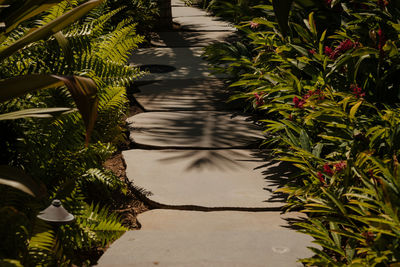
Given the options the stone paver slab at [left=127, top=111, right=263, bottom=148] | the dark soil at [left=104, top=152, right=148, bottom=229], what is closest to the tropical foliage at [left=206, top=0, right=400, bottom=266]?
the stone paver slab at [left=127, top=111, right=263, bottom=148]

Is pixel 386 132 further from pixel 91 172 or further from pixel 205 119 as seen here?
pixel 205 119

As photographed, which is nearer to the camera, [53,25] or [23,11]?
[53,25]

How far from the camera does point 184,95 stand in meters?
5.98

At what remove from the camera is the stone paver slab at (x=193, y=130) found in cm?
462

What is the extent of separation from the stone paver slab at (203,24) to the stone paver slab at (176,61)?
5.98 ft

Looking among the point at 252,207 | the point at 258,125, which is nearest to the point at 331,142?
the point at 252,207

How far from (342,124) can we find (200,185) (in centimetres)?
98

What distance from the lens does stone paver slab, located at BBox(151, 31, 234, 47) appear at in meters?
8.80

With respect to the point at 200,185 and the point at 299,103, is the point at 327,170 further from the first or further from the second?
the point at 200,185

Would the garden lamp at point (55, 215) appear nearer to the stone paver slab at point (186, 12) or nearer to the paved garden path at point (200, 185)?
the paved garden path at point (200, 185)

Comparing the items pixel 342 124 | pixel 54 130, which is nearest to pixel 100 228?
pixel 54 130

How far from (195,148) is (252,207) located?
108 cm

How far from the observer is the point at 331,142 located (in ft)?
12.4

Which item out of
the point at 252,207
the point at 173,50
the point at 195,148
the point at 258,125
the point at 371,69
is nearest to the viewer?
the point at 252,207
